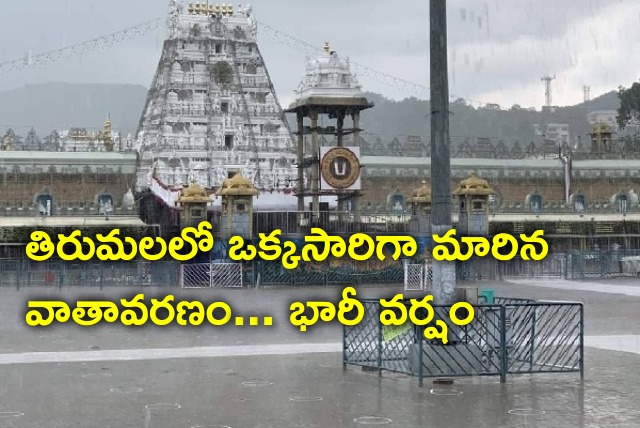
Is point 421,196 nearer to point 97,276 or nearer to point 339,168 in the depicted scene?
point 339,168

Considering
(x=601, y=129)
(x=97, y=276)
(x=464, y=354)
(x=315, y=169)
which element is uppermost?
(x=601, y=129)

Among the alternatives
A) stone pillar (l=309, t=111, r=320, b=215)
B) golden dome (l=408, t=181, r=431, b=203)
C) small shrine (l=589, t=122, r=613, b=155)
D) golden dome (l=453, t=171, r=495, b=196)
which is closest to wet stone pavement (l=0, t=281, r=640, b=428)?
stone pillar (l=309, t=111, r=320, b=215)

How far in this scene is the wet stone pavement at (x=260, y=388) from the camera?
34.1 feet

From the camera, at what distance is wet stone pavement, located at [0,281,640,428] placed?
10.4m

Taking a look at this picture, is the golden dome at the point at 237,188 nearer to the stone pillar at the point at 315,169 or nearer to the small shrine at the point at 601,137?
the stone pillar at the point at 315,169

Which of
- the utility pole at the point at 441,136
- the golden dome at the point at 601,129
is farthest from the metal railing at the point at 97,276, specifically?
the golden dome at the point at 601,129

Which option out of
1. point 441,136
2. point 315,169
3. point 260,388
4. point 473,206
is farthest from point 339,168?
point 260,388

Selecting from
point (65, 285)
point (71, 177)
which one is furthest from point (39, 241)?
point (71, 177)

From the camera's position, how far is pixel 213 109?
69.0 m

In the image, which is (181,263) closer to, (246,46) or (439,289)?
(439,289)

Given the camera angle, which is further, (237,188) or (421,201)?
(421,201)

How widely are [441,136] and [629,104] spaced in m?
95.2

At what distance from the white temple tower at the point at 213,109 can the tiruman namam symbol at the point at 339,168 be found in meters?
26.0

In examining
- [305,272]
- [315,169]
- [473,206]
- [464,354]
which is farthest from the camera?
[473,206]
